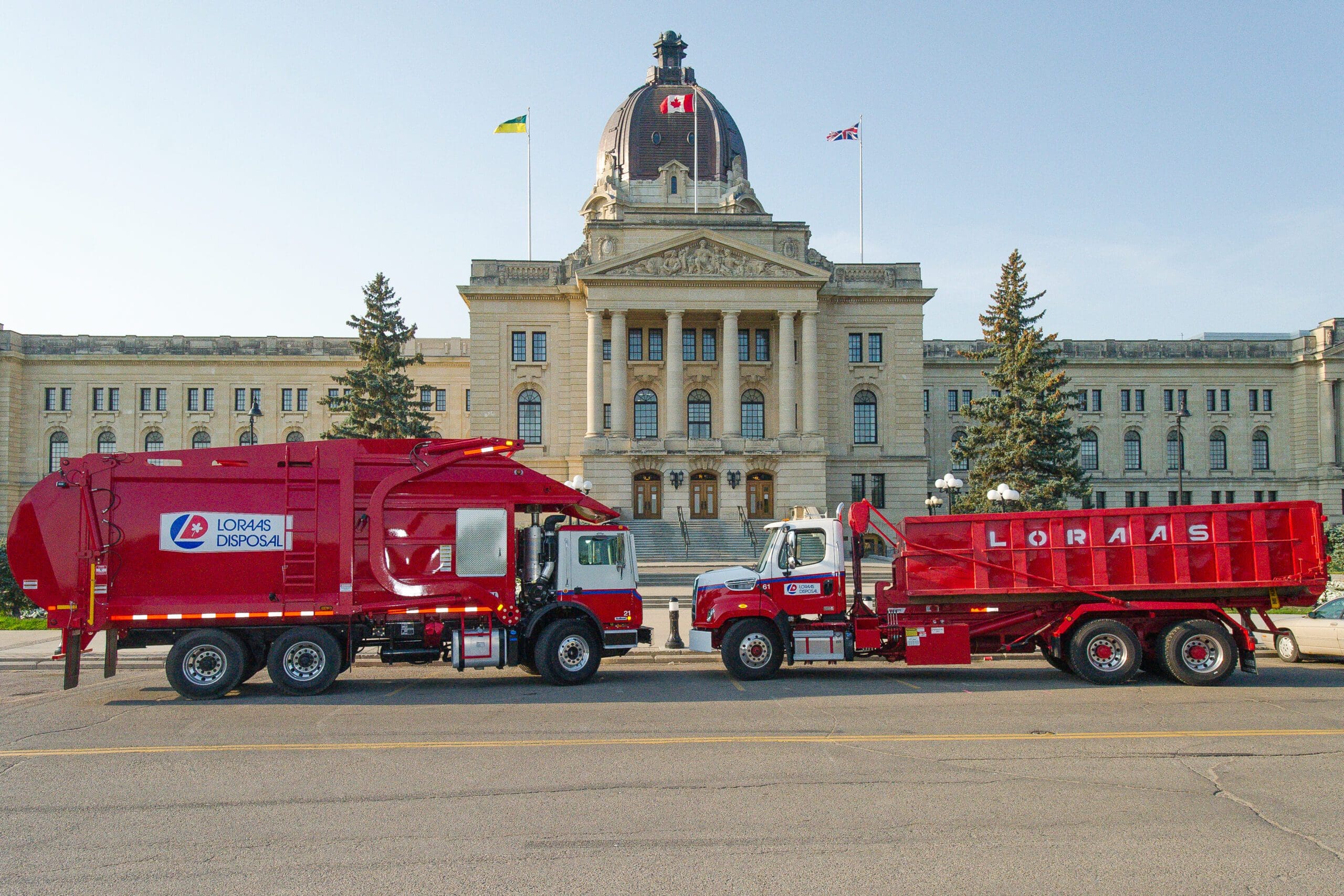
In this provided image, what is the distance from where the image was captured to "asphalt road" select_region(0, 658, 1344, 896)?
7332 millimetres

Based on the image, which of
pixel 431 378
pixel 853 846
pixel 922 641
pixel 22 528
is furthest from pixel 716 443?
pixel 853 846

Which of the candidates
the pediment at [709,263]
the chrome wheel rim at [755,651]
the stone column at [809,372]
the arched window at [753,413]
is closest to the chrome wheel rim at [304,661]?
the chrome wheel rim at [755,651]

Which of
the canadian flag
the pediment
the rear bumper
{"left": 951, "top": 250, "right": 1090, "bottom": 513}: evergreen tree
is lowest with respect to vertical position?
the rear bumper

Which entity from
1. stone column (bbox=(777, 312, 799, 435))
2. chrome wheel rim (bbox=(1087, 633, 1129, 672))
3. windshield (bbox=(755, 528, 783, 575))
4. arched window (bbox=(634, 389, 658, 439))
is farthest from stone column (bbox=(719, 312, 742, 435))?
chrome wheel rim (bbox=(1087, 633, 1129, 672))

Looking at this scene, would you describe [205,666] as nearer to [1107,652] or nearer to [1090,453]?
[1107,652]

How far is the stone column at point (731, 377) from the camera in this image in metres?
55.2

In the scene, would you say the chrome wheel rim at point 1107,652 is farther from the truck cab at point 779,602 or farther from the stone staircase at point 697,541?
the stone staircase at point 697,541

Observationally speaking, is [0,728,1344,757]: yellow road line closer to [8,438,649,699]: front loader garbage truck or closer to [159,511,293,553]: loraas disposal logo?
[8,438,649,699]: front loader garbage truck

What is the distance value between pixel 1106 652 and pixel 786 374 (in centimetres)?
4007

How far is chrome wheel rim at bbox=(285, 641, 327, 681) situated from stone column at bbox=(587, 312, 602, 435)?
39289mm

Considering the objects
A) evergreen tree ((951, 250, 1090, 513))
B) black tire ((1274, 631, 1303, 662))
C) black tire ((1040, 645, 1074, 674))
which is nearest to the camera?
black tire ((1040, 645, 1074, 674))

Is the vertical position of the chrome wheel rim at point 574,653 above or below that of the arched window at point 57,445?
below

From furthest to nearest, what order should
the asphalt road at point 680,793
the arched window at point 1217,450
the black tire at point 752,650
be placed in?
the arched window at point 1217,450 → the black tire at point 752,650 → the asphalt road at point 680,793

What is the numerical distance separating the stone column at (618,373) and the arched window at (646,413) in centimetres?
220
